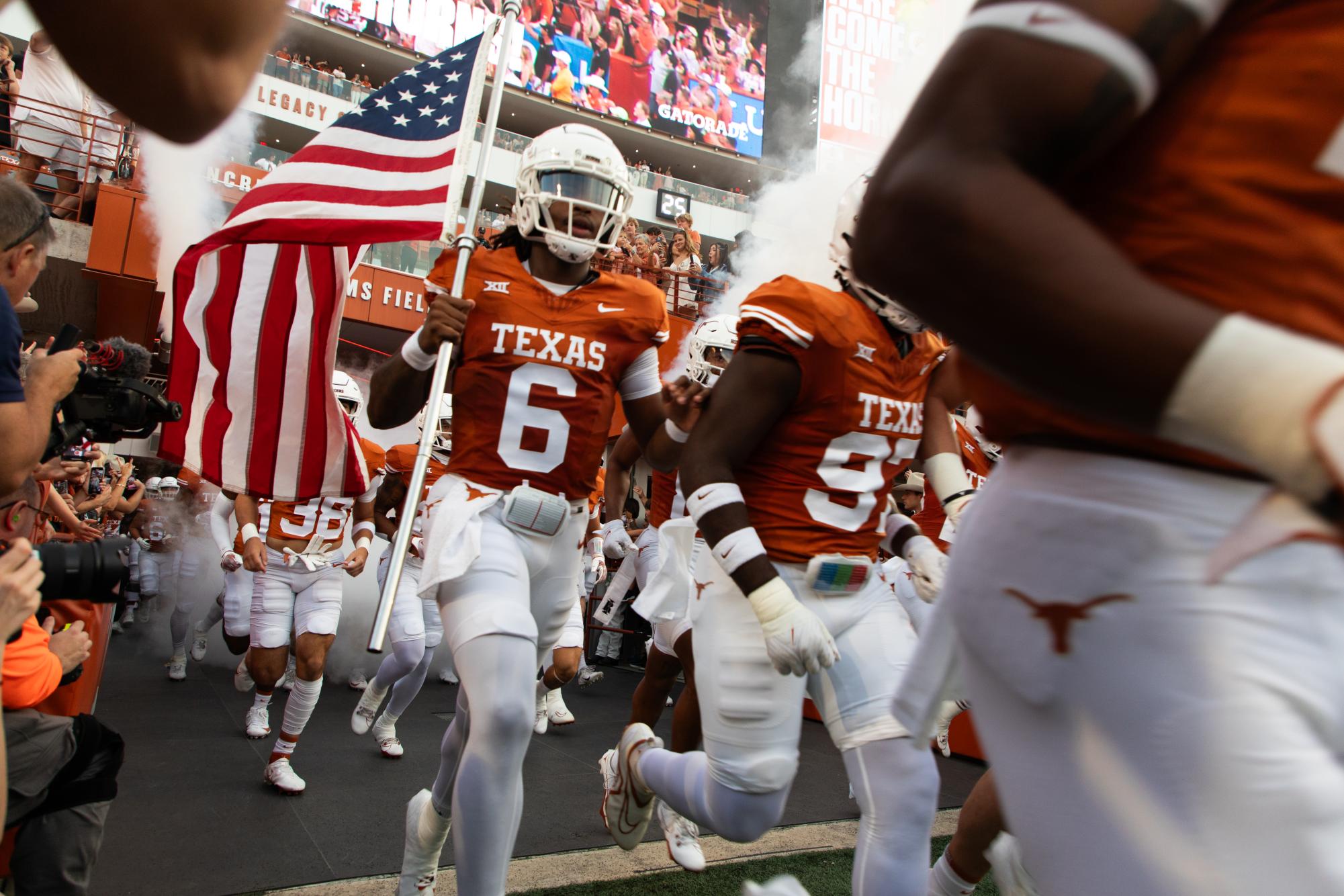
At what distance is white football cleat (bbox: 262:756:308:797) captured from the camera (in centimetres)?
479

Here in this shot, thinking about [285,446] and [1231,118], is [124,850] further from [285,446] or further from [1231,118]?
[1231,118]

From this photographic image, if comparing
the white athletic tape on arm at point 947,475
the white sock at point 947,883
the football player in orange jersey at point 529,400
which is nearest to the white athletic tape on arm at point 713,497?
the football player in orange jersey at point 529,400

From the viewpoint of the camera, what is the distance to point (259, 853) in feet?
12.4

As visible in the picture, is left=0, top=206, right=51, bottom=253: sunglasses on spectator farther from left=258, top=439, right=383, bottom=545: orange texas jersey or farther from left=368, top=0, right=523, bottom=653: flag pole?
left=258, top=439, right=383, bottom=545: orange texas jersey

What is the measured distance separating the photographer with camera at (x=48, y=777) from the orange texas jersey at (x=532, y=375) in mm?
1299

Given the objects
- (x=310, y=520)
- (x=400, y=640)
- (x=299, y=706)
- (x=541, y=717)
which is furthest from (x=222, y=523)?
(x=541, y=717)

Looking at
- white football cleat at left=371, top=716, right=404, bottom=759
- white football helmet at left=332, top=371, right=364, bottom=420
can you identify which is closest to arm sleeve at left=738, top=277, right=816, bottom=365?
white football cleat at left=371, top=716, right=404, bottom=759

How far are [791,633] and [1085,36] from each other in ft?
6.10

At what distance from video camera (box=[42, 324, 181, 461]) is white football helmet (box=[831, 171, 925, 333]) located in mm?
2121

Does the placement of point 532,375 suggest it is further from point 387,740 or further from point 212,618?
point 212,618

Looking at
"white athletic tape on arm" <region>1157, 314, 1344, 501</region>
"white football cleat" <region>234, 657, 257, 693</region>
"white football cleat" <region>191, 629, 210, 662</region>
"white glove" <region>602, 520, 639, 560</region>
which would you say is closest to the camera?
"white athletic tape on arm" <region>1157, 314, 1344, 501</region>

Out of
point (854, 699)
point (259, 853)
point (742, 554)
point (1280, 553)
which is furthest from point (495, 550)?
point (1280, 553)

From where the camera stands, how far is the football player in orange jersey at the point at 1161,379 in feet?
2.56

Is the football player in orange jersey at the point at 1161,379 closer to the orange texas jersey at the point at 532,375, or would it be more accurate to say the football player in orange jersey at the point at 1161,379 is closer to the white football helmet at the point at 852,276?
the white football helmet at the point at 852,276
